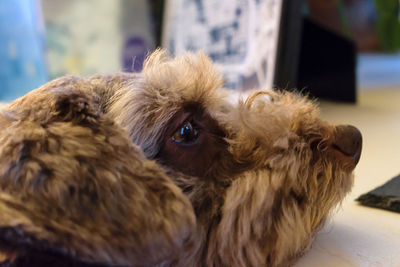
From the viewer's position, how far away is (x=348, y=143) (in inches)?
42.4

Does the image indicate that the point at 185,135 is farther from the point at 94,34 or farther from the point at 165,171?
the point at 94,34

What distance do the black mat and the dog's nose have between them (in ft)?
0.96

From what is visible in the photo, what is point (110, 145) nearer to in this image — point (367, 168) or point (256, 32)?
point (367, 168)

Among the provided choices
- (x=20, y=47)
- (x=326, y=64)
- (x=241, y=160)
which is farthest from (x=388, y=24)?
(x=241, y=160)

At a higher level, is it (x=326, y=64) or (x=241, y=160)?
(x=326, y=64)

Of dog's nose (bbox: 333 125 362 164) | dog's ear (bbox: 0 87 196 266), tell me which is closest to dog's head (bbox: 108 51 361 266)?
dog's nose (bbox: 333 125 362 164)

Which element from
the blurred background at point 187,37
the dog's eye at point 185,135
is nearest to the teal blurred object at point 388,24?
the blurred background at point 187,37

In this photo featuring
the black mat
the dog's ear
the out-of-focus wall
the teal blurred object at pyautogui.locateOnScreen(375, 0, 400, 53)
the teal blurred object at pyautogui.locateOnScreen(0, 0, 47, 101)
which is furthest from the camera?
the teal blurred object at pyautogui.locateOnScreen(375, 0, 400, 53)

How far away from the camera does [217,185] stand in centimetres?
105

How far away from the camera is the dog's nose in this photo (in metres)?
1.08

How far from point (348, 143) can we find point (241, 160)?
0.26 m

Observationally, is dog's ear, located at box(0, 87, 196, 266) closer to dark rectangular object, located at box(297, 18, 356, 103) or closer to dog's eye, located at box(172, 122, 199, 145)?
dog's eye, located at box(172, 122, 199, 145)

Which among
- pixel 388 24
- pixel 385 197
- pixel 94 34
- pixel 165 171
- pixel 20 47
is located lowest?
pixel 385 197

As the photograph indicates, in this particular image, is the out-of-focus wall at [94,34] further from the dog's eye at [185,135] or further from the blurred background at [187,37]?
the dog's eye at [185,135]
